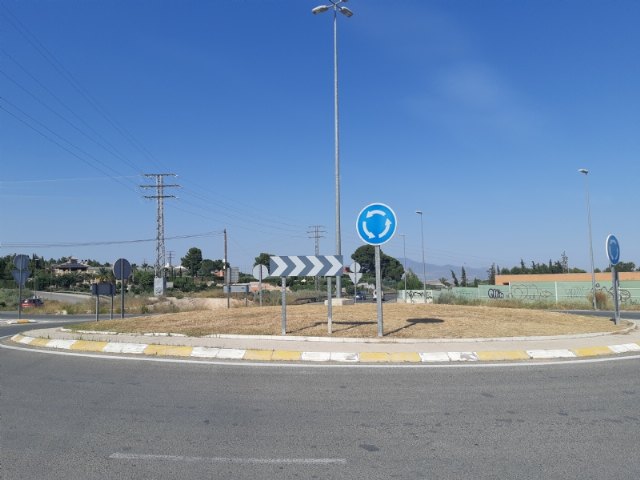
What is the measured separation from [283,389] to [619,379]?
190 inches

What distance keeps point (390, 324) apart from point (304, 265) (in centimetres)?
310

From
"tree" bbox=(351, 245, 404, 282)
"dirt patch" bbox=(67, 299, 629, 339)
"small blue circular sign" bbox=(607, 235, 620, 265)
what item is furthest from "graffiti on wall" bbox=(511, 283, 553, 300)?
"tree" bbox=(351, 245, 404, 282)

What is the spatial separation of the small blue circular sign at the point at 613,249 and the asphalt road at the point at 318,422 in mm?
7164

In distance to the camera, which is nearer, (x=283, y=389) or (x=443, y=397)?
(x=443, y=397)

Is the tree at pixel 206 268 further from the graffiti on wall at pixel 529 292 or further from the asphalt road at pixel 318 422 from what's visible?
the asphalt road at pixel 318 422

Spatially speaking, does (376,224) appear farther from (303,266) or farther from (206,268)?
(206,268)

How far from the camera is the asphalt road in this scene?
14.2 feet

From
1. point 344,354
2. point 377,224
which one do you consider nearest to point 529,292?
point 377,224

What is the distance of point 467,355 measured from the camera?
9.40 metres

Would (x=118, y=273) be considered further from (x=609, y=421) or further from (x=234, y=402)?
(x=609, y=421)

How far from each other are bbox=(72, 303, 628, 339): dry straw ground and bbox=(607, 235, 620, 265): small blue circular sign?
1.86 m

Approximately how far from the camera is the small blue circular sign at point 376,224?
11086mm

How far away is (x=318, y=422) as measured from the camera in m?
5.55

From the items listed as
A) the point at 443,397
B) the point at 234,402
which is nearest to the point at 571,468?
the point at 443,397
